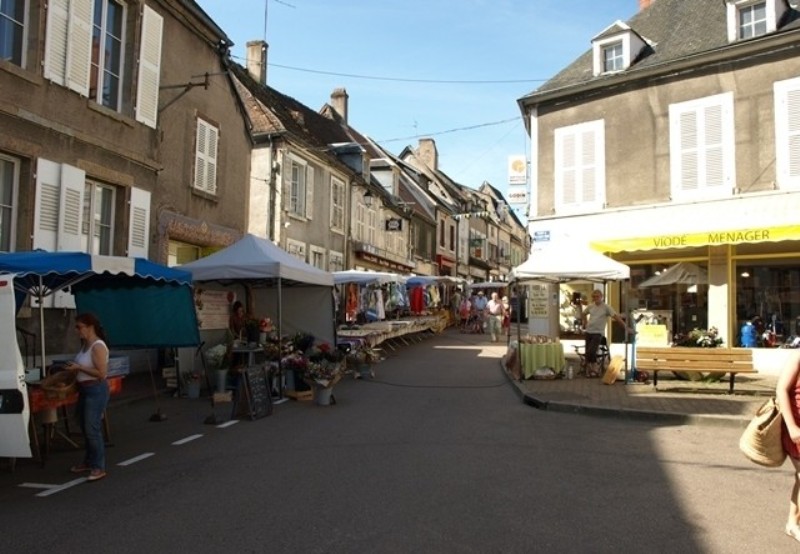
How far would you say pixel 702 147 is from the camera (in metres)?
14.0

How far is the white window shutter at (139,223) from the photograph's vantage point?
11414mm

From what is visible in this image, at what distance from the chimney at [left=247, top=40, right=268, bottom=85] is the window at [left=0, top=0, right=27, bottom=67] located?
46.8 feet

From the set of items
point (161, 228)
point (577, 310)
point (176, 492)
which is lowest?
point (176, 492)

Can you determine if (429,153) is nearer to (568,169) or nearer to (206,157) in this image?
(568,169)

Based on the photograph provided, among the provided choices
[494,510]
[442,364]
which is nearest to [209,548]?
[494,510]

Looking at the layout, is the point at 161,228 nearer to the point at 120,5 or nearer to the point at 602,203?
the point at 120,5

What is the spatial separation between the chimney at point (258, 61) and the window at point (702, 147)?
14.6m

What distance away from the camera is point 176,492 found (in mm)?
5129

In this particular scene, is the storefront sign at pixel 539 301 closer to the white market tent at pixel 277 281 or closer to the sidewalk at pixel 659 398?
the sidewalk at pixel 659 398

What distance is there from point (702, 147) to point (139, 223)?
11.7 meters

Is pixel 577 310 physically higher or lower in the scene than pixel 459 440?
higher

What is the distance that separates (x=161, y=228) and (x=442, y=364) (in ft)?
23.0

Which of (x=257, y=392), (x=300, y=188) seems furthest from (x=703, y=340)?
(x=300, y=188)

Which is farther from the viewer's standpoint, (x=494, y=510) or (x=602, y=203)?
(x=602, y=203)
